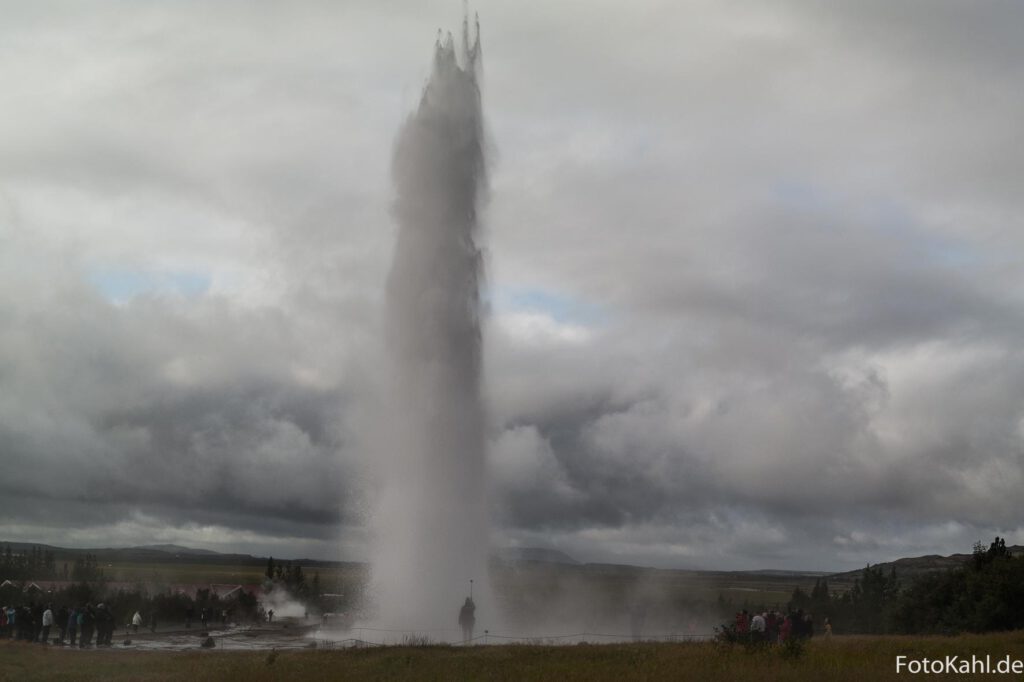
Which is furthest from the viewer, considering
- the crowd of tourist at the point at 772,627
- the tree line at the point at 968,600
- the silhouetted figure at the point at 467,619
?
the tree line at the point at 968,600

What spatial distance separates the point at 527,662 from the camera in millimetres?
23609

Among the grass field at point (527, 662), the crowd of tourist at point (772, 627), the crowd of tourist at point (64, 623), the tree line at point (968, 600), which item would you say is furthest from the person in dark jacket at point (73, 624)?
the tree line at point (968, 600)

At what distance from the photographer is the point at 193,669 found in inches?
950

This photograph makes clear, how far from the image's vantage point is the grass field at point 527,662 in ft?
70.6

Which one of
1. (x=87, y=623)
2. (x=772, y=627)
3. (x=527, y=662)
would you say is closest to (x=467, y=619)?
(x=527, y=662)

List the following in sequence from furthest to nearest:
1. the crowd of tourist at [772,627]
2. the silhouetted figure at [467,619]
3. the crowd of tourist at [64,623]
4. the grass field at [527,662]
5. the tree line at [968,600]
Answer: the tree line at [968,600] → the crowd of tourist at [64,623] → the silhouetted figure at [467,619] → the crowd of tourist at [772,627] → the grass field at [527,662]

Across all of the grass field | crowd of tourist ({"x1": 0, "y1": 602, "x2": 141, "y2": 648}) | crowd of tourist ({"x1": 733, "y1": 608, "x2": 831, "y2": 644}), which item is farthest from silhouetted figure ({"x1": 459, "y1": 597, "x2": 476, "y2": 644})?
crowd of tourist ({"x1": 0, "y1": 602, "x2": 141, "y2": 648})

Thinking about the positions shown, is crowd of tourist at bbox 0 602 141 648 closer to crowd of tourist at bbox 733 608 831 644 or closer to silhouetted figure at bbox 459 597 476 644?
silhouetted figure at bbox 459 597 476 644

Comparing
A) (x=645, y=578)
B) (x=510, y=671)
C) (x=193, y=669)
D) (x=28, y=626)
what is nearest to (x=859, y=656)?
(x=510, y=671)

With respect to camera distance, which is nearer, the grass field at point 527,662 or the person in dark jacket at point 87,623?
the grass field at point 527,662

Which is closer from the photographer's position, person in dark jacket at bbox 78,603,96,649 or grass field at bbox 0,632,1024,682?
grass field at bbox 0,632,1024,682

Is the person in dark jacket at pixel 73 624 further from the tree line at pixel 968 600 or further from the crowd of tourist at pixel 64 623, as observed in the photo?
the tree line at pixel 968 600

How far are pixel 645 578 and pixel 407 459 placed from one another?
1633 inches

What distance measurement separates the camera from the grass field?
70.6ft
